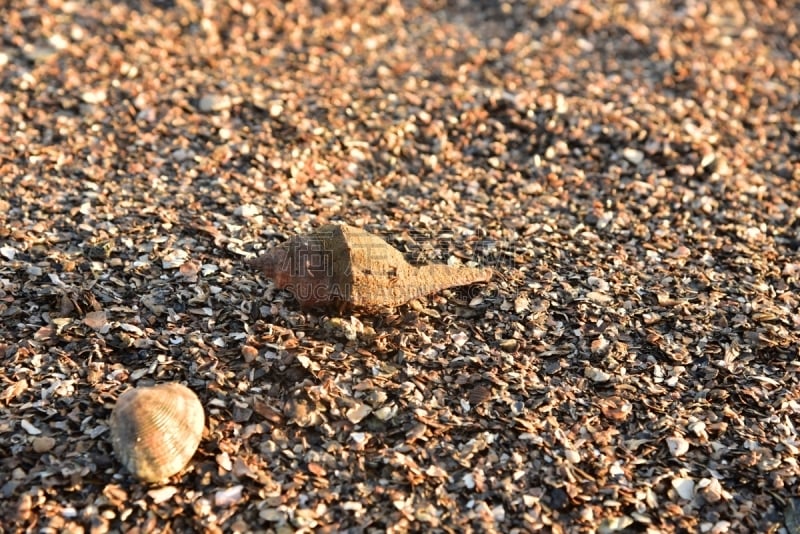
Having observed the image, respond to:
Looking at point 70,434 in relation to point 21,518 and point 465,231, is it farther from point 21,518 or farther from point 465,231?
point 465,231

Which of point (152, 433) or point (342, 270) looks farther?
point (342, 270)

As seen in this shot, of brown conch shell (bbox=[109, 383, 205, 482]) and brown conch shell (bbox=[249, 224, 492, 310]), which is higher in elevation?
brown conch shell (bbox=[249, 224, 492, 310])

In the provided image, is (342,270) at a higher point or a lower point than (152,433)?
higher

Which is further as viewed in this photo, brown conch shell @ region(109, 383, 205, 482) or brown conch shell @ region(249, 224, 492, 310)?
brown conch shell @ region(249, 224, 492, 310)

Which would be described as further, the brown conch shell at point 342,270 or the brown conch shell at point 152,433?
the brown conch shell at point 342,270

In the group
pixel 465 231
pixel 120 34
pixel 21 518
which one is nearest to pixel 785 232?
pixel 465 231
